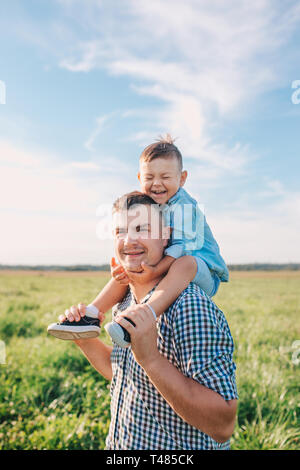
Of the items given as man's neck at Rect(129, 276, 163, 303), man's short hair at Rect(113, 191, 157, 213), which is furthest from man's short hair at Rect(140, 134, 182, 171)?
man's neck at Rect(129, 276, 163, 303)

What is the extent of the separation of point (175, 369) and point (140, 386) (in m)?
0.32

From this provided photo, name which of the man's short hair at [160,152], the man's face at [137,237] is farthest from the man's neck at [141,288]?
the man's short hair at [160,152]

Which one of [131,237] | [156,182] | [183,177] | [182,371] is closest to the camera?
[182,371]

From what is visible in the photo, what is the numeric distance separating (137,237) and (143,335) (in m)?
0.53

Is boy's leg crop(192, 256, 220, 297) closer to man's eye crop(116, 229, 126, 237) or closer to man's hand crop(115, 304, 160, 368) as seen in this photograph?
man's eye crop(116, 229, 126, 237)

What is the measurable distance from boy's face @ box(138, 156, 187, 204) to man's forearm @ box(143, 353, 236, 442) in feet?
4.28

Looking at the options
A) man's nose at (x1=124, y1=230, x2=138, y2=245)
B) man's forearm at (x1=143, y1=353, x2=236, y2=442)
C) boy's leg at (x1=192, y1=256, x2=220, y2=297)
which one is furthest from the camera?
boy's leg at (x1=192, y1=256, x2=220, y2=297)

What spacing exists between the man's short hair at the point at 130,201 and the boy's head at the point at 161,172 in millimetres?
558

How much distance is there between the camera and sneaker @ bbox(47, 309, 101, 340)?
2006 millimetres

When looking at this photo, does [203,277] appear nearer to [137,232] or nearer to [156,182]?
[137,232]

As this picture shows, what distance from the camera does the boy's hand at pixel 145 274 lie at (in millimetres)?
1917

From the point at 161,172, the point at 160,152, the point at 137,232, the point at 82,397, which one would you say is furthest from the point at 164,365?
the point at 82,397

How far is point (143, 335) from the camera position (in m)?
1.52

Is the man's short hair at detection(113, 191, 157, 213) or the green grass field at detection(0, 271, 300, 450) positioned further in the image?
the green grass field at detection(0, 271, 300, 450)
